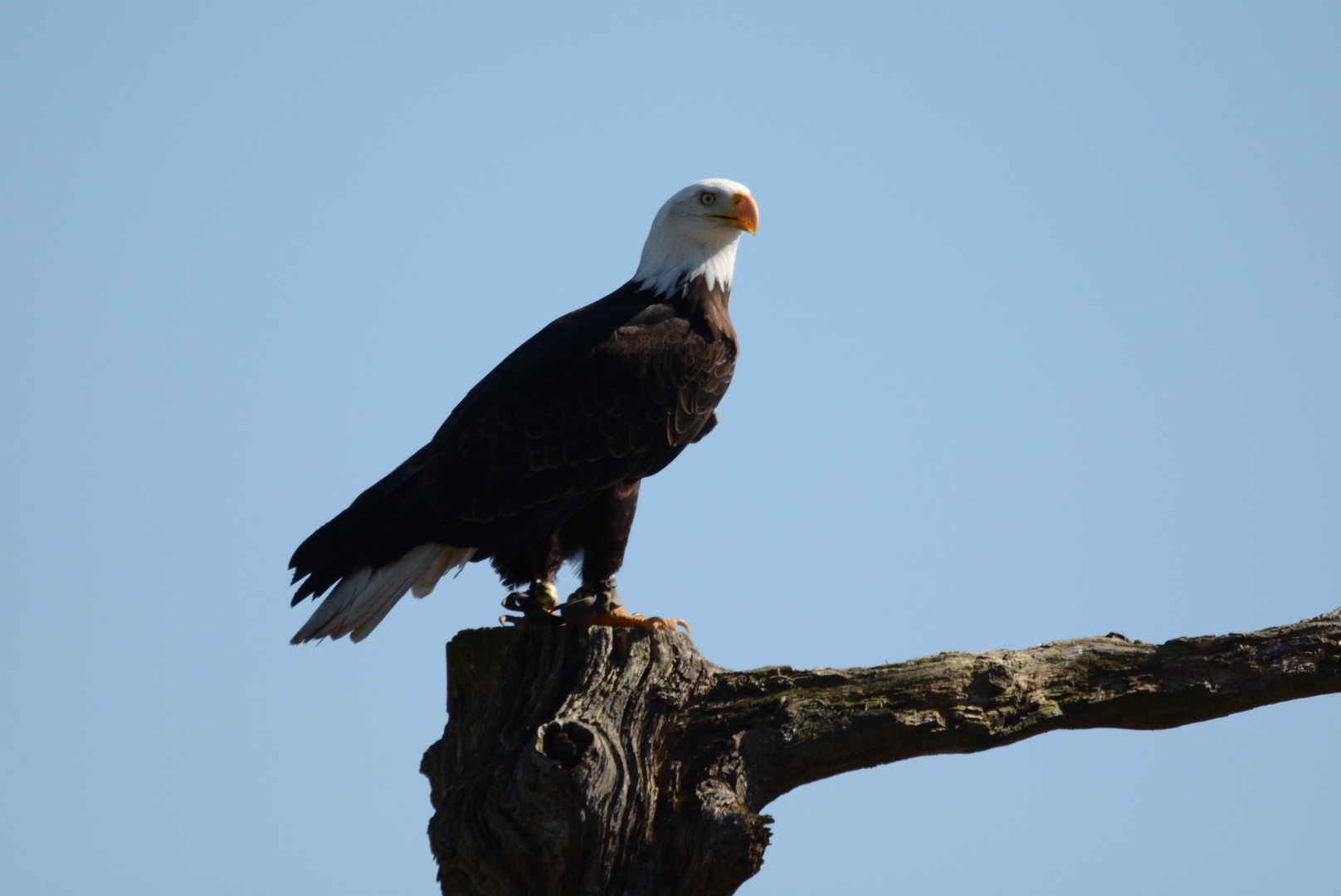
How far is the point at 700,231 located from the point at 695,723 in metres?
2.81

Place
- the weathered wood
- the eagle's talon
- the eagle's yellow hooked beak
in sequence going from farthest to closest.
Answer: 1. the eagle's yellow hooked beak
2. the eagle's talon
3. the weathered wood

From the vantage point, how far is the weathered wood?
3.85 metres

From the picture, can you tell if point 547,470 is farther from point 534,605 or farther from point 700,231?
point 700,231

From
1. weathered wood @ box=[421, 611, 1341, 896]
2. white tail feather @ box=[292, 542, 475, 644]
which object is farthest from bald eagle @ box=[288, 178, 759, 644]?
weathered wood @ box=[421, 611, 1341, 896]

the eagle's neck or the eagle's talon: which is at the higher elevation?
the eagle's neck

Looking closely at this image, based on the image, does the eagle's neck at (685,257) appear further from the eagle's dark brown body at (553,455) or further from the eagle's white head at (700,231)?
the eagle's dark brown body at (553,455)

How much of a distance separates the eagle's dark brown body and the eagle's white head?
29cm

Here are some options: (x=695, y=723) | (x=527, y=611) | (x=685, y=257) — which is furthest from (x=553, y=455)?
(x=695, y=723)

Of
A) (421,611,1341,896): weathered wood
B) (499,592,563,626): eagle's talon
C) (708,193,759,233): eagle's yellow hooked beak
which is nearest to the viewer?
(421,611,1341,896): weathered wood

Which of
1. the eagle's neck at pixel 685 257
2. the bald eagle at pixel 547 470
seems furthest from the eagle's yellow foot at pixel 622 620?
the eagle's neck at pixel 685 257

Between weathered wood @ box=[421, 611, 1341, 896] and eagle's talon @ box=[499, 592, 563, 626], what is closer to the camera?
Result: weathered wood @ box=[421, 611, 1341, 896]

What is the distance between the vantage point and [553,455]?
5.57 m

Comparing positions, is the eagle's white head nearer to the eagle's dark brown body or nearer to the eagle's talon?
the eagle's dark brown body

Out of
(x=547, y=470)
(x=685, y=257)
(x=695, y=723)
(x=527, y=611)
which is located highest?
(x=685, y=257)
